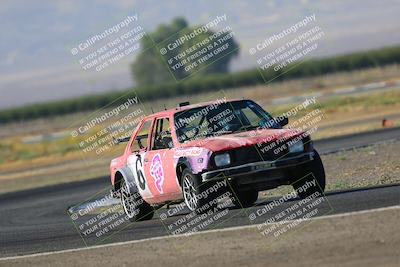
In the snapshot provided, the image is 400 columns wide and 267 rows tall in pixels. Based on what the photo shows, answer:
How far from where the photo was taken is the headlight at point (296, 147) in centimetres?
1318

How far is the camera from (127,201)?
49.5ft

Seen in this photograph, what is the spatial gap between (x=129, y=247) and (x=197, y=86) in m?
85.9

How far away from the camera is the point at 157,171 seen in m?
14.2

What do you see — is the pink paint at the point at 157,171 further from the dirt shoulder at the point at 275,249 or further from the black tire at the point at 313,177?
the dirt shoulder at the point at 275,249

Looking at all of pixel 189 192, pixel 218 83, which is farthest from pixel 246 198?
pixel 218 83

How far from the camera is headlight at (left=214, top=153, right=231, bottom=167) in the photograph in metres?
12.9

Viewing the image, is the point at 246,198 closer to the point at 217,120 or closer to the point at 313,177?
the point at 217,120

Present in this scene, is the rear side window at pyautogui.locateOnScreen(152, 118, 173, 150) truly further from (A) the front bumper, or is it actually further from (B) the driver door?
(A) the front bumper

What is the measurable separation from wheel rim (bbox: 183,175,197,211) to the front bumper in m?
0.34

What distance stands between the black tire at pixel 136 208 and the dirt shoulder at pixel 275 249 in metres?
3.73

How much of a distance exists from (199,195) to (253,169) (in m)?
0.78

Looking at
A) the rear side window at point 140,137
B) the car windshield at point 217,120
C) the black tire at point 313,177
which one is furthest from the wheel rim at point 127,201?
the black tire at point 313,177

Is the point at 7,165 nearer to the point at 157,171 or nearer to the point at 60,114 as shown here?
the point at 157,171

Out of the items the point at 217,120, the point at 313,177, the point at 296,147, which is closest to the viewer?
the point at 296,147
